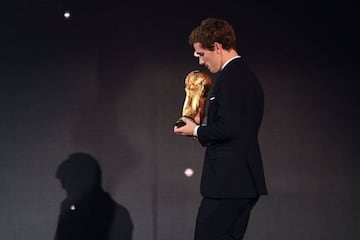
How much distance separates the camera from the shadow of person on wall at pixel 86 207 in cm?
341

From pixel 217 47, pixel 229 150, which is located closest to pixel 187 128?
pixel 229 150

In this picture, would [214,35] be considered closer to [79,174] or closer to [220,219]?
[220,219]

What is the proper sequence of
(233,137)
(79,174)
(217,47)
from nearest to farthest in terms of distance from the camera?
1. (233,137)
2. (217,47)
3. (79,174)

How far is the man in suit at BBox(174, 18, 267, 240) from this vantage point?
204 cm

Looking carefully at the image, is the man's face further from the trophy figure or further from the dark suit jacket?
the trophy figure

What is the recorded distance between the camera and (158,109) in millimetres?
3477

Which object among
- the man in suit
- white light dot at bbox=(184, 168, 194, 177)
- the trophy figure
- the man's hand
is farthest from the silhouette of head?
the man in suit

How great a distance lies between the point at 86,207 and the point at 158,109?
2.45ft

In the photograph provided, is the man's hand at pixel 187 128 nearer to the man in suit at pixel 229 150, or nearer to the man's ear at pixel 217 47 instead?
the man in suit at pixel 229 150

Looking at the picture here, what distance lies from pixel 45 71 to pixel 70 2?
1.47 ft

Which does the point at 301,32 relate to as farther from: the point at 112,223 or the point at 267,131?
the point at 112,223

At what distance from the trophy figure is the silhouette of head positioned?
1.16 metres

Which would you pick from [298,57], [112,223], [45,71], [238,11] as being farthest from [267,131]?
[45,71]

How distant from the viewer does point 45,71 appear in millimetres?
3387
